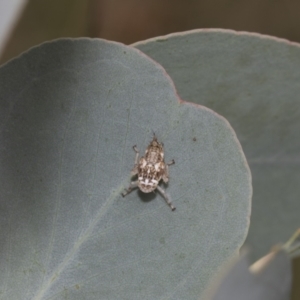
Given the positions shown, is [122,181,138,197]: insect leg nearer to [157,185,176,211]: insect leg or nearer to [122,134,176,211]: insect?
[122,134,176,211]: insect

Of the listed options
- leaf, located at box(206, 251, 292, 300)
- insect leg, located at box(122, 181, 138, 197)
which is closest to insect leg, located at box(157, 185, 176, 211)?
insect leg, located at box(122, 181, 138, 197)

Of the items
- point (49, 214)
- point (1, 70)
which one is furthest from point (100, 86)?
point (49, 214)

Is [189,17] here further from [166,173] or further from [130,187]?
[130,187]

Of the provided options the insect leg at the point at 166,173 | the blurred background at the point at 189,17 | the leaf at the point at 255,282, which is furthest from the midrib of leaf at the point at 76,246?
the blurred background at the point at 189,17

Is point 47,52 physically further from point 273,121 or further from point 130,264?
point 273,121

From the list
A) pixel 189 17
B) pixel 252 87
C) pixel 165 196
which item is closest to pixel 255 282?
pixel 165 196

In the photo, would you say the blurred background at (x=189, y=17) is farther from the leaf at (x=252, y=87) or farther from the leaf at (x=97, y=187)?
the leaf at (x=97, y=187)
